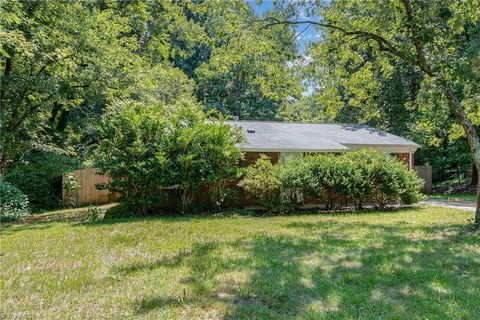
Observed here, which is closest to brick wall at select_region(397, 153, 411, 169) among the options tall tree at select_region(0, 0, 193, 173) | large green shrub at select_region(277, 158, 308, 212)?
large green shrub at select_region(277, 158, 308, 212)

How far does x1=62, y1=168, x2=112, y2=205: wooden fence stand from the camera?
14.7 m

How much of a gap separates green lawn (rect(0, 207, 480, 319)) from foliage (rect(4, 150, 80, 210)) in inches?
229

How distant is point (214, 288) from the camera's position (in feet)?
14.2

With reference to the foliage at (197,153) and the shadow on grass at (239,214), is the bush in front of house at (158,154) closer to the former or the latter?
the foliage at (197,153)

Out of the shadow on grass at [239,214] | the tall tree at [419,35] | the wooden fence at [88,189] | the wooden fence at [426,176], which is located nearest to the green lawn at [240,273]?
the shadow on grass at [239,214]

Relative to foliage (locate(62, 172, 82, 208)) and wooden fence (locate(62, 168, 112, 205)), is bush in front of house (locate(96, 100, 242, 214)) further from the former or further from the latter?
wooden fence (locate(62, 168, 112, 205))

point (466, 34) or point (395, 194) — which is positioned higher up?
point (466, 34)

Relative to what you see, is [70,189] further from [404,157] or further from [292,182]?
[404,157]

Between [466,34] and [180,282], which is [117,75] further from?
[466,34]

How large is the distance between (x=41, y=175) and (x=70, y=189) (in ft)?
3.92

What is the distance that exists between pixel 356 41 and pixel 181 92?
14.4 meters

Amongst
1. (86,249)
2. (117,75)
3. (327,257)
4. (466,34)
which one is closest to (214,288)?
(327,257)

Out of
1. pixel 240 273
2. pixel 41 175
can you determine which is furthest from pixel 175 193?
pixel 240 273

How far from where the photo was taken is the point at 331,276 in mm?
4832
